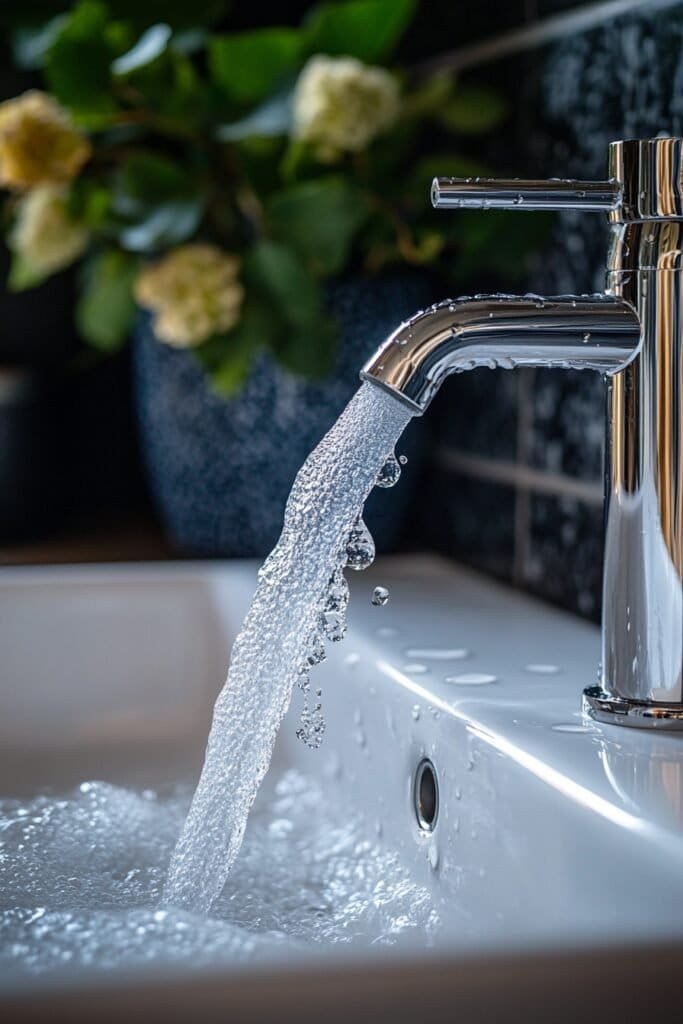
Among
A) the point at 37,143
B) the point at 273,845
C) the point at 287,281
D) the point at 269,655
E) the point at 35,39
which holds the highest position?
the point at 35,39

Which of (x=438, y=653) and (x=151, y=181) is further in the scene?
(x=151, y=181)

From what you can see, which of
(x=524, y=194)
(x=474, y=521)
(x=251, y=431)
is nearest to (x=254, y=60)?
(x=251, y=431)

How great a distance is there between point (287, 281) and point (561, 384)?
0.20 meters

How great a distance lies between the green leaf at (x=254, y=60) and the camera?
1.01 meters

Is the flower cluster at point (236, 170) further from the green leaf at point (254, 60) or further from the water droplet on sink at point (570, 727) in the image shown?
the water droplet on sink at point (570, 727)

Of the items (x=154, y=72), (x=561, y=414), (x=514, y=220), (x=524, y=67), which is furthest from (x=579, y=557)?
(x=154, y=72)

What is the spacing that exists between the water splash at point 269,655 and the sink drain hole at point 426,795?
9 centimetres

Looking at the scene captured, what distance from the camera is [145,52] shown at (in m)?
0.99

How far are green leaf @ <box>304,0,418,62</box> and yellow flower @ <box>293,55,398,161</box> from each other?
0.13ft

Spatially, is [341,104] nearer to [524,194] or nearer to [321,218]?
[321,218]

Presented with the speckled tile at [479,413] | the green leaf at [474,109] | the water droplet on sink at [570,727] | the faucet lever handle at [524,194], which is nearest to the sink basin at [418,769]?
the water droplet on sink at [570,727]

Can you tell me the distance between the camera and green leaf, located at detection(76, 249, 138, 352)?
1105 mm

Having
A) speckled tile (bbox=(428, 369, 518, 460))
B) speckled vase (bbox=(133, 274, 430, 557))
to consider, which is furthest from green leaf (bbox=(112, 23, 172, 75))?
speckled tile (bbox=(428, 369, 518, 460))

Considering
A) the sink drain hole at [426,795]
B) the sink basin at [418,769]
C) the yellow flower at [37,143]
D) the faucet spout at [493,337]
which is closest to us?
the sink basin at [418,769]
